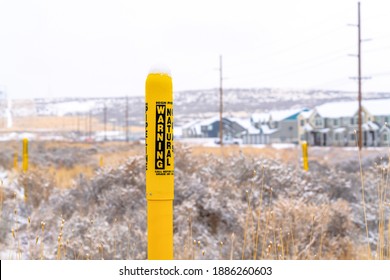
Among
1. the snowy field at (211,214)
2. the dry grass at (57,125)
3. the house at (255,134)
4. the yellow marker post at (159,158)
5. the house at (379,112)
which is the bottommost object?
the snowy field at (211,214)

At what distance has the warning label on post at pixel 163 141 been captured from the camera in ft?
11.6

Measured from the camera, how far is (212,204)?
10.3m

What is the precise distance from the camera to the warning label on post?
352 cm

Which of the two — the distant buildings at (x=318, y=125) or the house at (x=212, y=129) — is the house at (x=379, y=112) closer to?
the distant buildings at (x=318, y=125)

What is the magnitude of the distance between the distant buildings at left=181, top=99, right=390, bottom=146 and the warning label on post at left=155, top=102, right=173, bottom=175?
165ft

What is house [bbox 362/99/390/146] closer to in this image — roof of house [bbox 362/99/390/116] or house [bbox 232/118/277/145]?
roof of house [bbox 362/99/390/116]

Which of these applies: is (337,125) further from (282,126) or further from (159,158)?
(159,158)

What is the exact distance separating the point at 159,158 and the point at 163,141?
0.10 meters

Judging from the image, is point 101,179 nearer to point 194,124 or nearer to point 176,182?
point 176,182

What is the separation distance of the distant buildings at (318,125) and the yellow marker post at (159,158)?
50.4 metres

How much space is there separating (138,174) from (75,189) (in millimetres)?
1335

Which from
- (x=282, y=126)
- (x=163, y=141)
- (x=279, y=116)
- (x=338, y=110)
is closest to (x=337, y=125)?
(x=338, y=110)

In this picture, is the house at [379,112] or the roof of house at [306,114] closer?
the house at [379,112]

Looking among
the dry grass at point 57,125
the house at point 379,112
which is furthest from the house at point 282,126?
the dry grass at point 57,125
